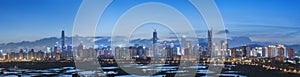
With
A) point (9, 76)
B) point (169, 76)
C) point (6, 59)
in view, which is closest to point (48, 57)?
point (6, 59)

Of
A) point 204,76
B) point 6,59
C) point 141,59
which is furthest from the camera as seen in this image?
point 6,59

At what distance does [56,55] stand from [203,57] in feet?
73.7

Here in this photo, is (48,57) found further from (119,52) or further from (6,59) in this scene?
(119,52)

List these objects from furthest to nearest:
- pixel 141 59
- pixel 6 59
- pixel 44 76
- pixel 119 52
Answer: pixel 6 59 < pixel 141 59 < pixel 119 52 < pixel 44 76

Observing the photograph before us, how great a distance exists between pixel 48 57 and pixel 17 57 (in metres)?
4.93

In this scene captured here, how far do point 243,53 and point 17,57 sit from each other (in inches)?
1352

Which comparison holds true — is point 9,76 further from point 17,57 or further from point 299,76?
point 17,57

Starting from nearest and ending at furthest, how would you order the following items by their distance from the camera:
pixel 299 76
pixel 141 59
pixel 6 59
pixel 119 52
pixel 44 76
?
pixel 44 76 < pixel 299 76 < pixel 119 52 < pixel 141 59 < pixel 6 59

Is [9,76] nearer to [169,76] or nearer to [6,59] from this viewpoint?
[169,76]

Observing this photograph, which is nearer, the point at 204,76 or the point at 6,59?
the point at 204,76

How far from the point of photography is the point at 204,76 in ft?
70.7

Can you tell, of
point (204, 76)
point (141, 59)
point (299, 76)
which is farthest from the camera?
point (141, 59)

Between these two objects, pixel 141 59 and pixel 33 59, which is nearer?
pixel 141 59

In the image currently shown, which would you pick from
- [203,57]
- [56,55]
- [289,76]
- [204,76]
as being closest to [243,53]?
[203,57]
